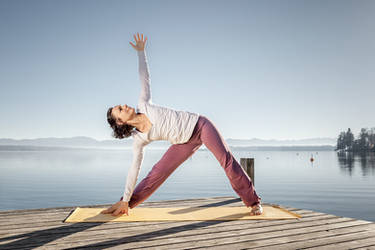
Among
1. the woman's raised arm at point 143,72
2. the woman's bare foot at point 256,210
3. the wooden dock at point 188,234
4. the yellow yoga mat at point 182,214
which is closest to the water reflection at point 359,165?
the yellow yoga mat at point 182,214

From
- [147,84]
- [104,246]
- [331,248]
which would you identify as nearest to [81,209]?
[104,246]

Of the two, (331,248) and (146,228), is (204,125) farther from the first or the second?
(331,248)

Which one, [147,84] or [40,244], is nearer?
[40,244]

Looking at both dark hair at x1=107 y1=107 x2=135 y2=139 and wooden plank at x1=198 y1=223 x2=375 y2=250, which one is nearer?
wooden plank at x1=198 y1=223 x2=375 y2=250

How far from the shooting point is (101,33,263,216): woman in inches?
131

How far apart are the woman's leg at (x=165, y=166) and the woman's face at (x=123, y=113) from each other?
0.70 m

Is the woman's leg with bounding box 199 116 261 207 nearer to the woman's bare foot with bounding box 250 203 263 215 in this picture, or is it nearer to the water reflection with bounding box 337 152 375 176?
the woman's bare foot with bounding box 250 203 263 215

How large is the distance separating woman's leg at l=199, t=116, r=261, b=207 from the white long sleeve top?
0.60ft

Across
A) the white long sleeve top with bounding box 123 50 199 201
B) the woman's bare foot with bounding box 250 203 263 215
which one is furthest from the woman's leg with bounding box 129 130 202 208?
the woman's bare foot with bounding box 250 203 263 215

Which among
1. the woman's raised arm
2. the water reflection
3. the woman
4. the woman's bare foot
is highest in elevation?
the woman's raised arm

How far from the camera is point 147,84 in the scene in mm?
3459

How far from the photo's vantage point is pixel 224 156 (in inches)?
143

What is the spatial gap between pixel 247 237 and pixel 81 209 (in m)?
2.42

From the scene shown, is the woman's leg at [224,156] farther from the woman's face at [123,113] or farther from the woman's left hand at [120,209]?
the woman's left hand at [120,209]
